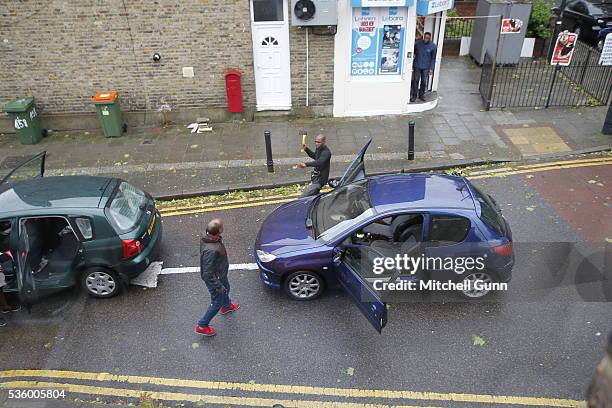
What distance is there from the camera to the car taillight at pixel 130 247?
6.28 meters

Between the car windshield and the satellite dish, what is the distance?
5.53 metres

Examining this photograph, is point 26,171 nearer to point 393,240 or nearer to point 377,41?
point 393,240

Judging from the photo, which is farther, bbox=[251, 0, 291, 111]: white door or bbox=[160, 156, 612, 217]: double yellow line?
bbox=[251, 0, 291, 111]: white door

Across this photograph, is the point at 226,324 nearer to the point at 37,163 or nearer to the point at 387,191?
the point at 387,191

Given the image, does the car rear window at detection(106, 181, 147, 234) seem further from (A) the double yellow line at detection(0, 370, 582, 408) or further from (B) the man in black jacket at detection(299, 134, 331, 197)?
(B) the man in black jacket at detection(299, 134, 331, 197)

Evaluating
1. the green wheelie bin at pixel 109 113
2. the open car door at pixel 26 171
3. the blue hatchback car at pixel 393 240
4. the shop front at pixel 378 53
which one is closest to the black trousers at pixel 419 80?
the shop front at pixel 378 53

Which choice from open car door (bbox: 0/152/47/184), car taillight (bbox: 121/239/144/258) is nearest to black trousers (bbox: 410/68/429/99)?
car taillight (bbox: 121/239/144/258)

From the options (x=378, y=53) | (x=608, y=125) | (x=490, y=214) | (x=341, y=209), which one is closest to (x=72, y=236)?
(x=341, y=209)

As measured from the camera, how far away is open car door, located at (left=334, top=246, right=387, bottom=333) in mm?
5088

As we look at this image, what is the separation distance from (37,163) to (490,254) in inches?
272

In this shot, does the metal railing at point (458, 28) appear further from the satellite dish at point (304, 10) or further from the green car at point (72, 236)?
the green car at point (72, 236)

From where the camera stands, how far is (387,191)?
6301mm

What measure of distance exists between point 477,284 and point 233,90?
792 centimetres

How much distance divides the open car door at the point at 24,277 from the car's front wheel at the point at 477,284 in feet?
17.6
